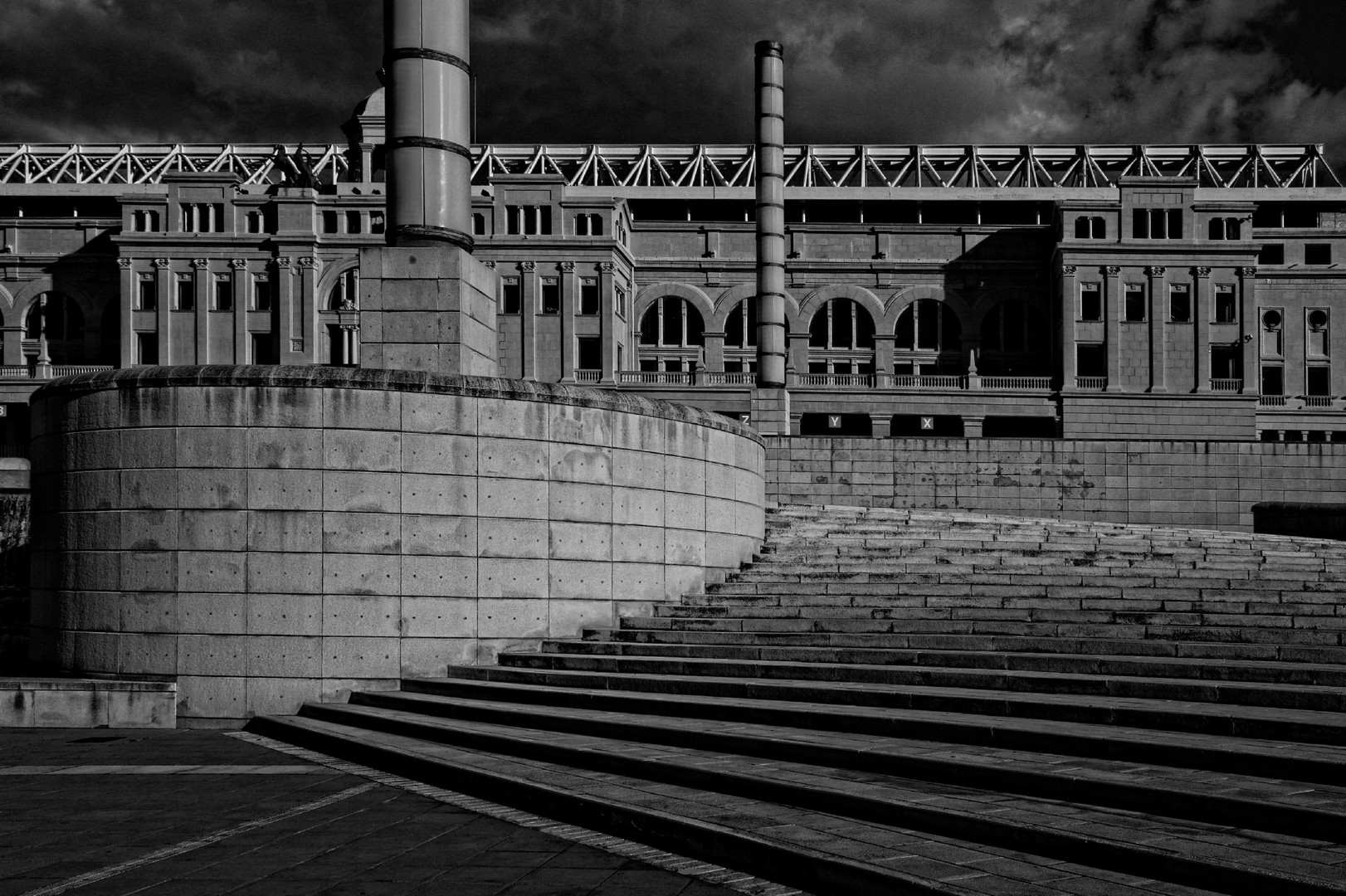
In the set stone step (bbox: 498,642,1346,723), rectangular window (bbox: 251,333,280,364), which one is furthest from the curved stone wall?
rectangular window (bbox: 251,333,280,364)

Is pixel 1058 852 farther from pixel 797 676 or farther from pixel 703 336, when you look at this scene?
pixel 703 336

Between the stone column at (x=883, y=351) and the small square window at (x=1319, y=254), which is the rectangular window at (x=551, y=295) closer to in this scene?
the stone column at (x=883, y=351)

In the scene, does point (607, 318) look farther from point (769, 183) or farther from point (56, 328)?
point (56, 328)

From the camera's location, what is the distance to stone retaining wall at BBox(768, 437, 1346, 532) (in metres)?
32.5

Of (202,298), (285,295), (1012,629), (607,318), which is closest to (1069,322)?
(607,318)

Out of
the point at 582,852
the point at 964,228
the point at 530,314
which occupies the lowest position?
the point at 582,852

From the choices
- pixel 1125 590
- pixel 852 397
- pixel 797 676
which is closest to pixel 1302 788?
pixel 797 676

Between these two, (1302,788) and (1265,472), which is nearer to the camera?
(1302,788)

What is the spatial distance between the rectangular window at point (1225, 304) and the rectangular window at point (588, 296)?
33.6 meters

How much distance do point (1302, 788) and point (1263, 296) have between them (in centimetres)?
7413

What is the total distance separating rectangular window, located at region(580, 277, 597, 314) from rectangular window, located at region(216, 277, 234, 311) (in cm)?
1991

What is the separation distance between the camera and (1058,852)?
26.9 feet

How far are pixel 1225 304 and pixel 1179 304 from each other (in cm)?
264

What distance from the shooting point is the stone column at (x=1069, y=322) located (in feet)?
227
